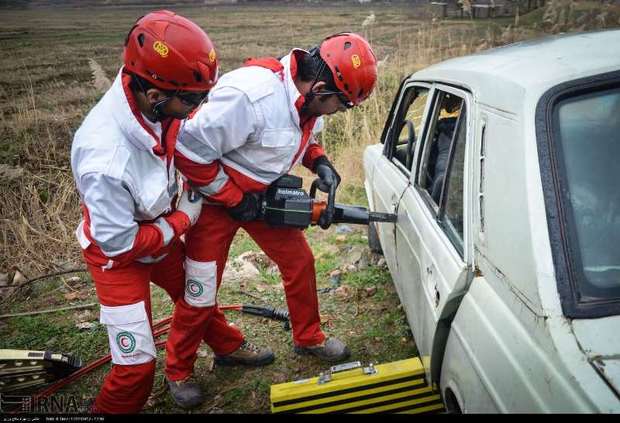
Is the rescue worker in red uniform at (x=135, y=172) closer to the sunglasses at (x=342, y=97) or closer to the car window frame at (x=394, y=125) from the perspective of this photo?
the sunglasses at (x=342, y=97)

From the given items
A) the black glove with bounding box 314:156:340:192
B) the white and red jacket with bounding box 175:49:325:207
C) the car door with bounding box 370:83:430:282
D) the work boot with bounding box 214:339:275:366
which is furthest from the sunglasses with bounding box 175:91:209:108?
the work boot with bounding box 214:339:275:366

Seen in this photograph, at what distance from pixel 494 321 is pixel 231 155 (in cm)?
153

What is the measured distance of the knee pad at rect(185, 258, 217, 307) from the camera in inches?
93.0

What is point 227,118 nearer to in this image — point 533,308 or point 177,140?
point 177,140

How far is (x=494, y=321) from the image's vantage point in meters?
1.30

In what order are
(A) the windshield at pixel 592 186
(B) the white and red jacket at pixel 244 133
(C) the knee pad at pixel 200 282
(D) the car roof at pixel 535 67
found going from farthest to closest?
(C) the knee pad at pixel 200 282
(B) the white and red jacket at pixel 244 133
(D) the car roof at pixel 535 67
(A) the windshield at pixel 592 186

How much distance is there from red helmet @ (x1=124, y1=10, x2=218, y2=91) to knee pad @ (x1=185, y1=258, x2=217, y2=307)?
3.14 ft

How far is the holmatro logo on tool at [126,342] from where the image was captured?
1909 millimetres

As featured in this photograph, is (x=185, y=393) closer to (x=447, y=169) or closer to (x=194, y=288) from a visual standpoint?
(x=194, y=288)

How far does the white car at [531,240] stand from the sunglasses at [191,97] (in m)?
1.13

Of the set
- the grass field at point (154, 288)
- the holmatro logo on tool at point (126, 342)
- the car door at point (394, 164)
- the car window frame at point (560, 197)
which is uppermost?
the car window frame at point (560, 197)

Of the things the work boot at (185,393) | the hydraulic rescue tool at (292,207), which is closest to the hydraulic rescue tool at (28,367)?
the work boot at (185,393)

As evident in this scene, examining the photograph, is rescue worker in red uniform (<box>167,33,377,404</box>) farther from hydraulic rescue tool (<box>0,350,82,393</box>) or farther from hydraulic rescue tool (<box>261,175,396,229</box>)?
hydraulic rescue tool (<box>0,350,82,393</box>)

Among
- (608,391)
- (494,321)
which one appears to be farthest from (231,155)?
(608,391)
